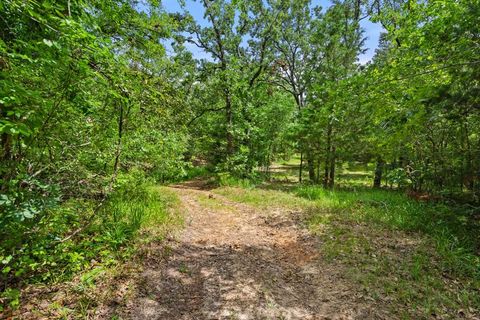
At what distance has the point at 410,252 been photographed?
14.4 ft

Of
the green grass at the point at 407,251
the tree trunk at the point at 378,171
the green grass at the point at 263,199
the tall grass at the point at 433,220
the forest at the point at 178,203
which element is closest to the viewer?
the forest at the point at 178,203

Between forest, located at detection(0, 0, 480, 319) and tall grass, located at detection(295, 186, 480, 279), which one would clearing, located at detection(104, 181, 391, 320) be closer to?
forest, located at detection(0, 0, 480, 319)

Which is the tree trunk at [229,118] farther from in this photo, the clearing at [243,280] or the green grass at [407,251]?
the clearing at [243,280]

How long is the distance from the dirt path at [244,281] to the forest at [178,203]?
0.08 feet

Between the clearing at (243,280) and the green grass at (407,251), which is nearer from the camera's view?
the clearing at (243,280)

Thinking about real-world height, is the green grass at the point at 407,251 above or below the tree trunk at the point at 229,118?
below

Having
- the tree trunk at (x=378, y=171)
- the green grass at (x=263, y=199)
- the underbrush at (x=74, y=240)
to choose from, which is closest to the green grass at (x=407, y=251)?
the green grass at (x=263, y=199)

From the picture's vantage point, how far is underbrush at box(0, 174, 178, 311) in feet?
9.52

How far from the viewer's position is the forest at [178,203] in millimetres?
2650

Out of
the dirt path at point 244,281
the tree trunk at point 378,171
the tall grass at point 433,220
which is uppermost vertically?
the tree trunk at point 378,171

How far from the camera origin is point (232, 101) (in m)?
11.3

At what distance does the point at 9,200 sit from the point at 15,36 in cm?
173

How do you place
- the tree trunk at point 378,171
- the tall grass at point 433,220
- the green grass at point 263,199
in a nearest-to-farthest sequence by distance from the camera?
the tall grass at point 433,220 < the green grass at point 263,199 < the tree trunk at point 378,171

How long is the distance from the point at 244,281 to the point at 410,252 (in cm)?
298
